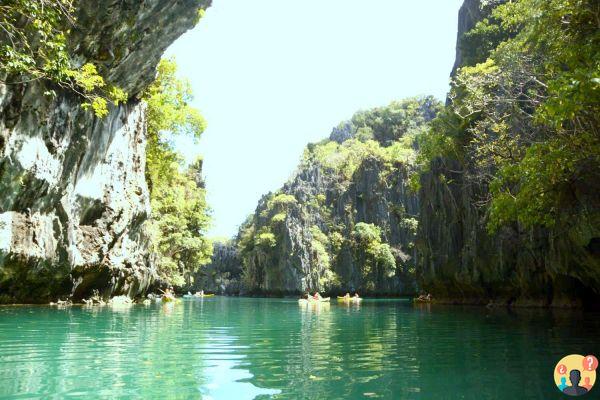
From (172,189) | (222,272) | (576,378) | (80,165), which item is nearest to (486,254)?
(80,165)

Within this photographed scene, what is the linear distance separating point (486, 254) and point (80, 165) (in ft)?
69.9

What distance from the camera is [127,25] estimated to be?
54.3 feet

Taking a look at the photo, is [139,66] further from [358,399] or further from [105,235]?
[358,399]

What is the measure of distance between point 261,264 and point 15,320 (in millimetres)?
50104

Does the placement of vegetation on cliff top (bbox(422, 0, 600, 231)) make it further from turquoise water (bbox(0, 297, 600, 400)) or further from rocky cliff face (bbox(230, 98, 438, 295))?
rocky cliff face (bbox(230, 98, 438, 295))

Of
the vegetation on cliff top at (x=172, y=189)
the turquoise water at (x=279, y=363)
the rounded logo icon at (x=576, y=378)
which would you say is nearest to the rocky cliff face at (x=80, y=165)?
the vegetation on cliff top at (x=172, y=189)

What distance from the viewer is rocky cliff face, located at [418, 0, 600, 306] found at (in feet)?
62.6

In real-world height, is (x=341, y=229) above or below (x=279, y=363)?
above

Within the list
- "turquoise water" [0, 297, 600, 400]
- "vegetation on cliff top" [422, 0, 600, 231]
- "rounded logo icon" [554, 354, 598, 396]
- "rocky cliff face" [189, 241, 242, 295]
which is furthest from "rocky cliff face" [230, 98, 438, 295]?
"rounded logo icon" [554, 354, 598, 396]

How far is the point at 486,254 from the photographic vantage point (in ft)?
85.6

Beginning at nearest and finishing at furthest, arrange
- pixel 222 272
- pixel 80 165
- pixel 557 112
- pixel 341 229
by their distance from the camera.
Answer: pixel 557 112 → pixel 80 165 → pixel 341 229 → pixel 222 272

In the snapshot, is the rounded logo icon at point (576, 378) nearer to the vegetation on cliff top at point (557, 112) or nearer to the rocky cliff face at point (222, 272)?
the vegetation on cliff top at point (557, 112)

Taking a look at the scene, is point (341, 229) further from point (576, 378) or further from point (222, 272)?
point (576, 378)

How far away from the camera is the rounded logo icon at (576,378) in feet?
16.1
